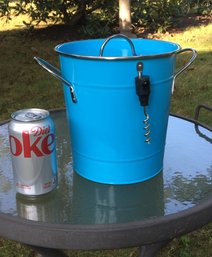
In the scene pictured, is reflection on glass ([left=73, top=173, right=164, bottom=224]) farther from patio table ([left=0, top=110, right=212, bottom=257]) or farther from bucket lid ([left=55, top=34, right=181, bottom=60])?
bucket lid ([left=55, top=34, right=181, bottom=60])

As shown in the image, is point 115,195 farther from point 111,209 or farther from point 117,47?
point 117,47

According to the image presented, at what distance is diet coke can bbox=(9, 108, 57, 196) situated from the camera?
0.93 metres

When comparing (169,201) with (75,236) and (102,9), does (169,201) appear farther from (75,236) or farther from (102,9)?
(102,9)

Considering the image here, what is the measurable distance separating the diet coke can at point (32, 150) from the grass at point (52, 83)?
0.95 meters

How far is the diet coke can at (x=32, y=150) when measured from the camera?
93cm

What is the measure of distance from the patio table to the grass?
0.79 m

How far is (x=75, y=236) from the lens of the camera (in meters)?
0.86

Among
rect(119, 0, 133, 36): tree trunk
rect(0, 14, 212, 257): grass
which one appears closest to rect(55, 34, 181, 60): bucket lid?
rect(0, 14, 212, 257): grass

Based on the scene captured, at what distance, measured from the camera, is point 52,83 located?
12.7 ft

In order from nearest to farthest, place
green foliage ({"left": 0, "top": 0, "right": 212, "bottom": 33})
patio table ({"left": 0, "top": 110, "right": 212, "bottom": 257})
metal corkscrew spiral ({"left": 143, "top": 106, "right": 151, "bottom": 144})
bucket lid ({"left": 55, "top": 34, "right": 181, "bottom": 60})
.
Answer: patio table ({"left": 0, "top": 110, "right": 212, "bottom": 257}) < metal corkscrew spiral ({"left": 143, "top": 106, "right": 151, "bottom": 144}) < bucket lid ({"left": 55, "top": 34, "right": 181, "bottom": 60}) < green foliage ({"left": 0, "top": 0, "right": 212, "bottom": 33})

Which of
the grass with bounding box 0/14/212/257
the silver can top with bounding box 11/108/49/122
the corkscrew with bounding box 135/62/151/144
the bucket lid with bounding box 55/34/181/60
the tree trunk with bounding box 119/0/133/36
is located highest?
the bucket lid with bounding box 55/34/181/60

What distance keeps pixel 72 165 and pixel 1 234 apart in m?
0.33

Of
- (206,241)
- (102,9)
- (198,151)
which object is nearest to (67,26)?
(102,9)

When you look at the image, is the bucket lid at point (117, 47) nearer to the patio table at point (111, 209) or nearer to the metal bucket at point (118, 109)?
the metal bucket at point (118, 109)
